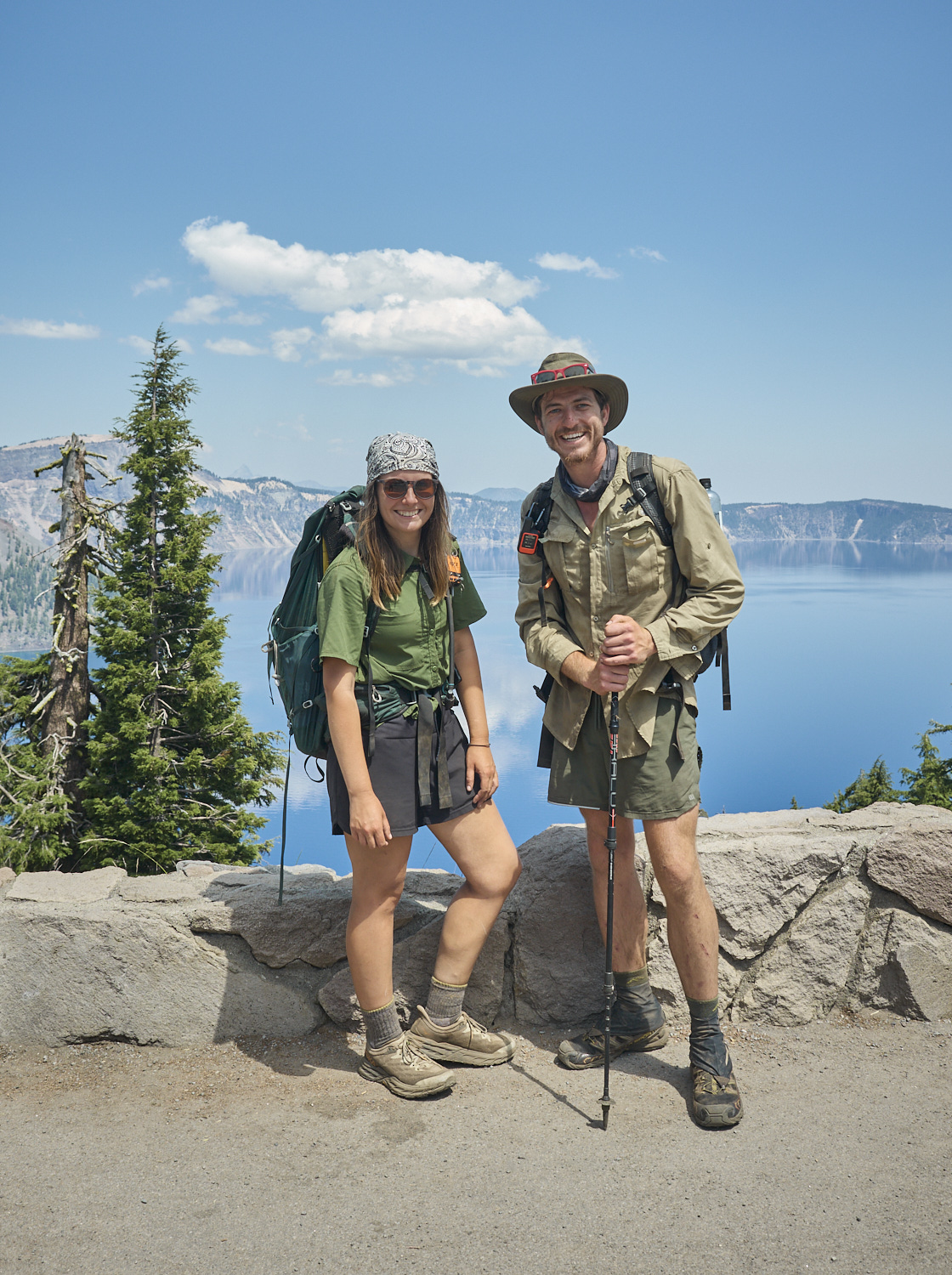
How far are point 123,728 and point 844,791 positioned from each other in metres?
13.6

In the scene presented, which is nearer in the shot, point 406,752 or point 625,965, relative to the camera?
point 406,752

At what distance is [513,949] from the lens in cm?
388

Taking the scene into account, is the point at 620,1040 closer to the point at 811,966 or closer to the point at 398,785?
the point at 811,966

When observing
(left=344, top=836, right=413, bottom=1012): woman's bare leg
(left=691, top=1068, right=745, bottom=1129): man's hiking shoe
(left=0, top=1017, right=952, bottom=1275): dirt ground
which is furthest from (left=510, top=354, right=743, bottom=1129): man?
(left=344, top=836, right=413, bottom=1012): woman's bare leg

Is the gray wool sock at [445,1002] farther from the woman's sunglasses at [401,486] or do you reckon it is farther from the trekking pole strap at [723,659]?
the woman's sunglasses at [401,486]

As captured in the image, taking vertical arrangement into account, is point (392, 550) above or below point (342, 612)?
above

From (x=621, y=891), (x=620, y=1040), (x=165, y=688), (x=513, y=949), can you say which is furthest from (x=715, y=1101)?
(x=165, y=688)

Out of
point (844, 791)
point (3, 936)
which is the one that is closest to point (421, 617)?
point (3, 936)

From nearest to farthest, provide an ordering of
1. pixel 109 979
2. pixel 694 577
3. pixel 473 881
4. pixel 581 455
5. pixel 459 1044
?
pixel 694 577 → pixel 581 455 → pixel 473 881 → pixel 459 1044 → pixel 109 979

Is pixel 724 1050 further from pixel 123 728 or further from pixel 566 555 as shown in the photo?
pixel 123 728

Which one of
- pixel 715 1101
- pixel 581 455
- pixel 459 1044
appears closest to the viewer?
pixel 715 1101

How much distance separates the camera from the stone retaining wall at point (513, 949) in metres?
3.75

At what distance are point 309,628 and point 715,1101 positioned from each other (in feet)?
7.37

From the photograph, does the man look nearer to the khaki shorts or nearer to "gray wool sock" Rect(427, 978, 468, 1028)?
the khaki shorts
